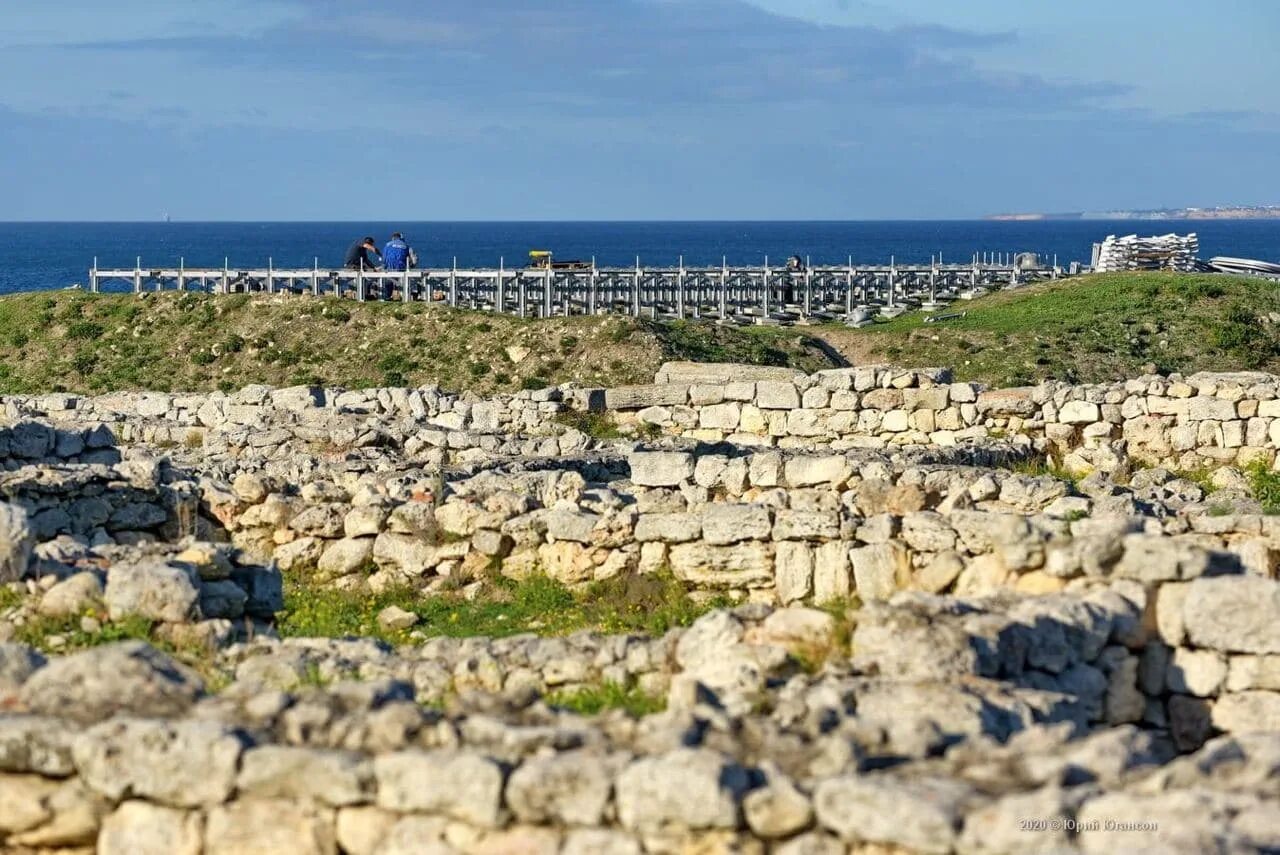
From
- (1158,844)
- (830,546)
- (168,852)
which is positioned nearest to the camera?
(1158,844)

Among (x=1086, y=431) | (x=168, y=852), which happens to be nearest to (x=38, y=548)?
(x=168, y=852)

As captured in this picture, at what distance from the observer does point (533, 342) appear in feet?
118

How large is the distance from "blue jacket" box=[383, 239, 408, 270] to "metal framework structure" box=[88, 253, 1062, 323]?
34 centimetres

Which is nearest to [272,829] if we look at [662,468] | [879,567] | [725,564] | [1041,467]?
[879,567]

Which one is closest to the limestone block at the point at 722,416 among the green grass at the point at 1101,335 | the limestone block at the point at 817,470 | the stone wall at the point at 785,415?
the stone wall at the point at 785,415

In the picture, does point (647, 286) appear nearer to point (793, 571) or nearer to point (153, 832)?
point (793, 571)

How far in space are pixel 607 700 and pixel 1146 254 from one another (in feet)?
153

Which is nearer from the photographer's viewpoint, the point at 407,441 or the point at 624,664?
the point at 624,664

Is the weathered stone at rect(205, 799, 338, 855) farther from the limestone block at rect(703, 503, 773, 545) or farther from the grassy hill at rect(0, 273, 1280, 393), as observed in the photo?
the grassy hill at rect(0, 273, 1280, 393)

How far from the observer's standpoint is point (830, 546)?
43.3 feet

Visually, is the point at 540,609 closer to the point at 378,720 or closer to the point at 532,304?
A: the point at 378,720

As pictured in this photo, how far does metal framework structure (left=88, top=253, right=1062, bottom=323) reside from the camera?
152ft

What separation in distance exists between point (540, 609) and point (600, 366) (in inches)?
813

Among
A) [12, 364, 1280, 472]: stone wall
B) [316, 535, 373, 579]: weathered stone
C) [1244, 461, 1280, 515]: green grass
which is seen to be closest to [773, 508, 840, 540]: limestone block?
[316, 535, 373, 579]: weathered stone
